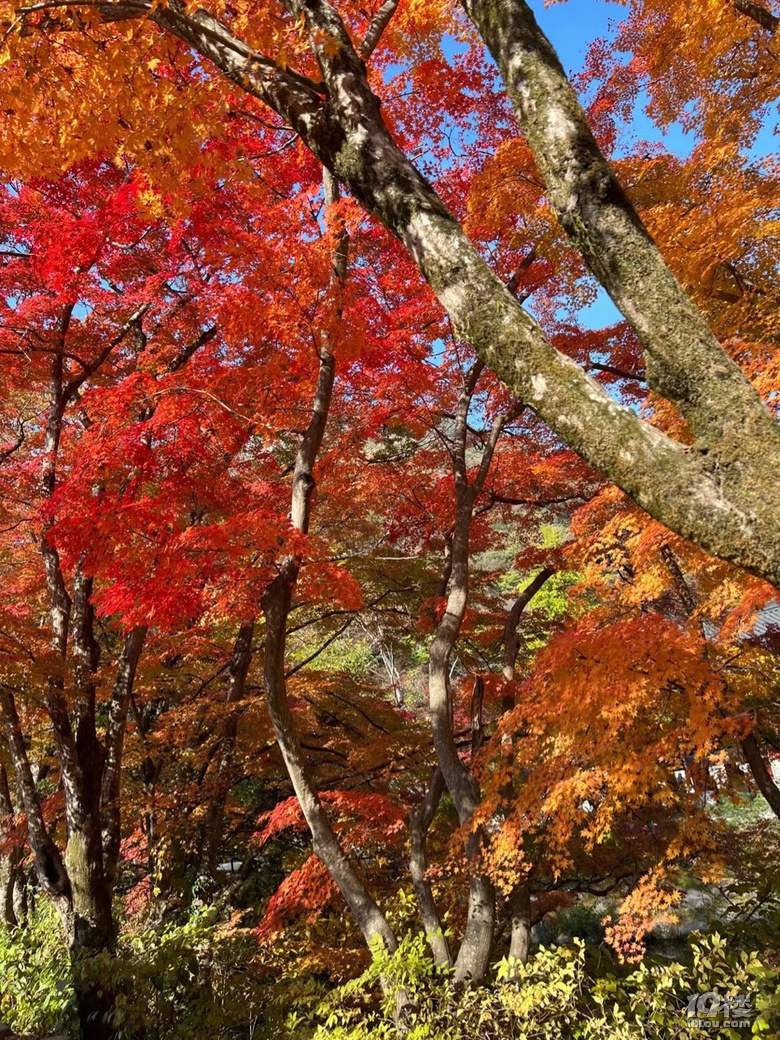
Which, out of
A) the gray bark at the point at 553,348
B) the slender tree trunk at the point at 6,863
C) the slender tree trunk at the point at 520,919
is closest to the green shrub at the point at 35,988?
the slender tree trunk at the point at 6,863

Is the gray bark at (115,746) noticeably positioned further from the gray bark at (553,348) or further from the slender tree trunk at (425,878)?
the gray bark at (553,348)

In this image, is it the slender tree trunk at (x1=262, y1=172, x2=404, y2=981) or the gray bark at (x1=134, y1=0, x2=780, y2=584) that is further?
the slender tree trunk at (x1=262, y1=172, x2=404, y2=981)

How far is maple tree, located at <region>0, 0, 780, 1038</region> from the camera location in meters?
2.06

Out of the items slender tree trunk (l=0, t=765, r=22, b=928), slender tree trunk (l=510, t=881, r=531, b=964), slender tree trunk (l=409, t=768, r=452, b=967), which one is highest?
slender tree trunk (l=0, t=765, r=22, b=928)

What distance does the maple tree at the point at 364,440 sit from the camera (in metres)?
2.06

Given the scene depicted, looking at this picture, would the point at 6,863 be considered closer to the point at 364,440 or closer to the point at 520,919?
the point at 520,919

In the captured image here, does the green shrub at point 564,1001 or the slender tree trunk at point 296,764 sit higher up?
the slender tree trunk at point 296,764

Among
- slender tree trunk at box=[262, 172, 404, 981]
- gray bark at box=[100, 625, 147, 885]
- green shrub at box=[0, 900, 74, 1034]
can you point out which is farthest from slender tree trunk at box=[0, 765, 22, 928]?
slender tree trunk at box=[262, 172, 404, 981]

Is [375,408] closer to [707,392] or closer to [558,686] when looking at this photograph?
[558,686]

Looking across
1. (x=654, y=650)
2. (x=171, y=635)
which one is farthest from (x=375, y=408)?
(x=654, y=650)

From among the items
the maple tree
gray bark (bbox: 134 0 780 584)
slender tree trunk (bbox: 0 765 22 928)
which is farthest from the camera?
slender tree trunk (bbox: 0 765 22 928)

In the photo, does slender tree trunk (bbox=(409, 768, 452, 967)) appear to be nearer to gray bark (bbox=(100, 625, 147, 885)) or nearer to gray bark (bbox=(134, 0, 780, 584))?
gray bark (bbox=(100, 625, 147, 885))

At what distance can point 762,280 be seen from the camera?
6.11 metres

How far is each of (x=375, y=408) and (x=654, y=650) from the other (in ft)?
17.5
